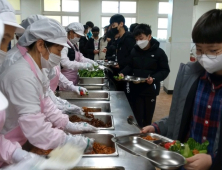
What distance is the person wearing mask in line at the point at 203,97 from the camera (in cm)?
93

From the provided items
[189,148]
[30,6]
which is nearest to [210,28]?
[189,148]

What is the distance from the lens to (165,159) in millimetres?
899

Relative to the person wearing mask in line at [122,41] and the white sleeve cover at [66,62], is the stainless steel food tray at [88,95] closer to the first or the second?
the white sleeve cover at [66,62]

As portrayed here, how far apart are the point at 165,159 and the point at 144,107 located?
6.04ft

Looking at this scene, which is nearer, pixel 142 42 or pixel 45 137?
pixel 45 137

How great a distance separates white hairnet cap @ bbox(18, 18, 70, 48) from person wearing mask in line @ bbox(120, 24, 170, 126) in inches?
53.0

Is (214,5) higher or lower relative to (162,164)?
higher

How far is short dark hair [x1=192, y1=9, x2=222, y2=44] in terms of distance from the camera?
0.92 metres

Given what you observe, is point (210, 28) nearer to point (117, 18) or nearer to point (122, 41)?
point (122, 41)

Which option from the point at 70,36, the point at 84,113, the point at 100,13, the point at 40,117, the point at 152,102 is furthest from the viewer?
Result: the point at 100,13

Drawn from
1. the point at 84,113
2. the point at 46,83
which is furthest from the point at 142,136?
the point at 84,113

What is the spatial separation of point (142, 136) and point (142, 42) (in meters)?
1.47

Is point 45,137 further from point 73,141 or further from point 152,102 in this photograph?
point 152,102

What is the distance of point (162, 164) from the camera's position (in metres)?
0.82
